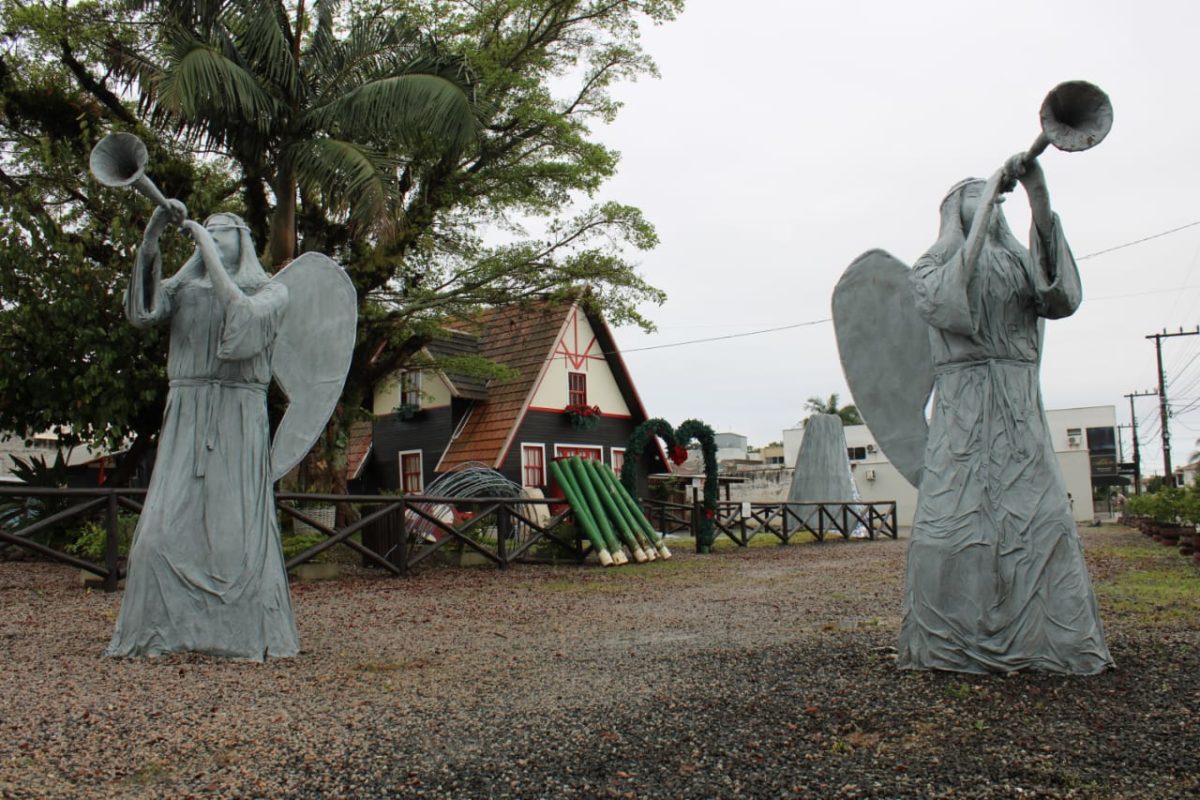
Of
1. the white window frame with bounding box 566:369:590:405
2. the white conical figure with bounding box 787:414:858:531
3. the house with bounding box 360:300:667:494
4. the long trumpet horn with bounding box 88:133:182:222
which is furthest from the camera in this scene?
the white window frame with bounding box 566:369:590:405

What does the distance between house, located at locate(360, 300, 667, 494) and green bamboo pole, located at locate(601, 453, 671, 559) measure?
250 inches

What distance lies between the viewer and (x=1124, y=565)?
472 inches

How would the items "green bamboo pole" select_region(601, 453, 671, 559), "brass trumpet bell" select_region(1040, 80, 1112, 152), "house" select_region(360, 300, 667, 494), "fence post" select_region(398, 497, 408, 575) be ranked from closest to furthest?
"brass trumpet bell" select_region(1040, 80, 1112, 152), "fence post" select_region(398, 497, 408, 575), "green bamboo pole" select_region(601, 453, 671, 559), "house" select_region(360, 300, 667, 494)

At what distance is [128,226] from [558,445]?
1227 centimetres

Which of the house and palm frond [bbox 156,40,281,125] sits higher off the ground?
palm frond [bbox 156,40,281,125]

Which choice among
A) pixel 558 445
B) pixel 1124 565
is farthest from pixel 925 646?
pixel 558 445

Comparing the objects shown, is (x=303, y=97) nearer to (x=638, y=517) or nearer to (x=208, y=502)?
(x=638, y=517)

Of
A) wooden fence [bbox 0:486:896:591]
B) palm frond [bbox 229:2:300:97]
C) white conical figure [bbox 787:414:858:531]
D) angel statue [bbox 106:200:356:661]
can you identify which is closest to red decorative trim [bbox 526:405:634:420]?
wooden fence [bbox 0:486:896:591]

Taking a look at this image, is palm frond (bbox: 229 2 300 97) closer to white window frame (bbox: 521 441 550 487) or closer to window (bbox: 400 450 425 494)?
white window frame (bbox: 521 441 550 487)

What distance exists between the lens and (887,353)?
19.5 feet

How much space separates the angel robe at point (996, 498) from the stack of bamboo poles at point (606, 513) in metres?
9.18

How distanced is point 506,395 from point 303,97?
423 inches

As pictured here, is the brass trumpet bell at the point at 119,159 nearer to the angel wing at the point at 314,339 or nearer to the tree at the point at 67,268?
the angel wing at the point at 314,339

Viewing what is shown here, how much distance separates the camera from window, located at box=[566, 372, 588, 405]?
23922 millimetres
